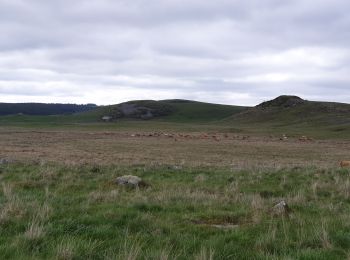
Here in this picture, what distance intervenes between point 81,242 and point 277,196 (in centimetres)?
780

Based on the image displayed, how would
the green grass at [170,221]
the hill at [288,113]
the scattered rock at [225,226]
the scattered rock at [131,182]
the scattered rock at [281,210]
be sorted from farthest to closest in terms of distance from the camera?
1. the hill at [288,113]
2. the scattered rock at [131,182]
3. the scattered rock at [281,210]
4. the scattered rock at [225,226]
5. the green grass at [170,221]

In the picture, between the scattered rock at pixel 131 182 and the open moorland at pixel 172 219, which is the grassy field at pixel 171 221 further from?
the scattered rock at pixel 131 182

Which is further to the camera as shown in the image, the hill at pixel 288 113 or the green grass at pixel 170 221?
the hill at pixel 288 113

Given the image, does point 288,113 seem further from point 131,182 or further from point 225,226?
point 225,226

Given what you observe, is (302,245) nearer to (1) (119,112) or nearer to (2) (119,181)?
(2) (119,181)

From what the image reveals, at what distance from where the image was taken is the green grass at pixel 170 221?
755 cm

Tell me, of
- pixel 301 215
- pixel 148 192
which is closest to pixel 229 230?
pixel 301 215

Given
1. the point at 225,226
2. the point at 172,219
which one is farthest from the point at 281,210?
the point at 172,219

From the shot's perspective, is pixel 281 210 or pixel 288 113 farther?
pixel 288 113

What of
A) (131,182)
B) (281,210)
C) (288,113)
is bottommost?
(131,182)

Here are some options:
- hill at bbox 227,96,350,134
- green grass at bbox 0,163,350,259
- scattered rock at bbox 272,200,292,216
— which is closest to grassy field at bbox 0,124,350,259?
green grass at bbox 0,163,350,259

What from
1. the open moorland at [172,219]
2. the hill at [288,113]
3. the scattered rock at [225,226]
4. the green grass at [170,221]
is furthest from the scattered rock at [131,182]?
the hill at [288,113]

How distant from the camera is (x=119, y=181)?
1538cm

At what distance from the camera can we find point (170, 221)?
9.79 m
